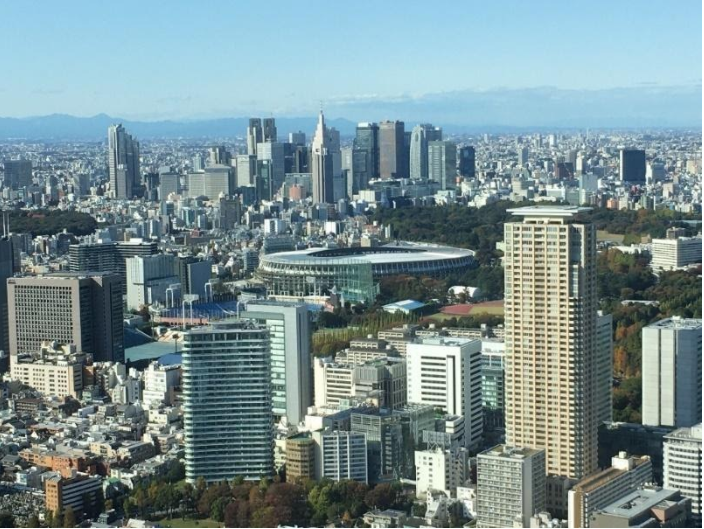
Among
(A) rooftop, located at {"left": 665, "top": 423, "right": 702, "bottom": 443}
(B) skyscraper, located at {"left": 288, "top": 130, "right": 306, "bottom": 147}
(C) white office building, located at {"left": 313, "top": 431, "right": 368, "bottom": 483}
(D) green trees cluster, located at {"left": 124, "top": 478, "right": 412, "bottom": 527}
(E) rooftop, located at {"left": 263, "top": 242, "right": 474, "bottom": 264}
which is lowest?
(D) green trees cluster, located at {"left": 124, "top": 478, "right": 412, "bottom": 527}

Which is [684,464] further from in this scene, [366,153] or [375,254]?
[366,153]

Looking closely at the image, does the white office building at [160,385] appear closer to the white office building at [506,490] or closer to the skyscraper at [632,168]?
the white office building at [506,490]

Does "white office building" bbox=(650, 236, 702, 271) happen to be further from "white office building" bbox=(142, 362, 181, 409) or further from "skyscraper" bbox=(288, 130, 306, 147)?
"skyscraper" bbox=(288, 130, 306, 147)

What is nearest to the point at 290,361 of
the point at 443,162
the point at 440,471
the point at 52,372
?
the point at 440,471

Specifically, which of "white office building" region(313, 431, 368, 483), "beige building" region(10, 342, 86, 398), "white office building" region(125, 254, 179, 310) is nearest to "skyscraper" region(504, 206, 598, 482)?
→ "white office building" region(313, 431, 368, 483)

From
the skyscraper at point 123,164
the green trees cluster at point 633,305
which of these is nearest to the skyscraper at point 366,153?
the skyscraper at point 123,164
